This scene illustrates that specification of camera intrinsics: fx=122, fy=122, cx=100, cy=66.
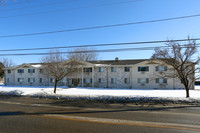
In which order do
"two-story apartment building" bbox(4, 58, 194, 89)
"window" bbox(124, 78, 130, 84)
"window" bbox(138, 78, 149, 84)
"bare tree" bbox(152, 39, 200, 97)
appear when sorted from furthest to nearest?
1. "window" bbox(124, 78, 130, 84)
2. "window" bbox(138, 78, 149, 84)
3. "two-story apartment building" bbox(4, 58, 194, 89)
4. "bare tree" bbox(152, 39, 200, 97)

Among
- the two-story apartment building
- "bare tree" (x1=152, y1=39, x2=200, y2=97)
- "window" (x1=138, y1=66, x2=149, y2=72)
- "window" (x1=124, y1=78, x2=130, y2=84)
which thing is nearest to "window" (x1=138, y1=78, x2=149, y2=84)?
the two-story apartment building

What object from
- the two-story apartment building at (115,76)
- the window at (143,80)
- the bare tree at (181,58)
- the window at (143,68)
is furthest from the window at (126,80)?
the bare tree at (181,58)

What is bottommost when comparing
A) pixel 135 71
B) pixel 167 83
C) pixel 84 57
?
pixel 167 83

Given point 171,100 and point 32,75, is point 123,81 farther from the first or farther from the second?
point 32,75

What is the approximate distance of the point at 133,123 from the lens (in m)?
5.16

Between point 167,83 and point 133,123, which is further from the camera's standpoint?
point 167,83

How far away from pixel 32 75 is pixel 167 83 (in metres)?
31.8

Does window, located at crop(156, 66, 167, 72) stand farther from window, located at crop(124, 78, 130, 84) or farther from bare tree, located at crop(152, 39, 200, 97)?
bare tree, located at crop(152, 39, 200, 97)

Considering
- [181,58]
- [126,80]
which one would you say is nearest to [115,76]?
[126,80]

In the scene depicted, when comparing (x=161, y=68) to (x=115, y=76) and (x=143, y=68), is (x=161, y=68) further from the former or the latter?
(x=115, y=76)

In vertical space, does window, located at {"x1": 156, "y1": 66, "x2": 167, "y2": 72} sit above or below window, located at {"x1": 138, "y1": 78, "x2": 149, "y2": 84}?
above

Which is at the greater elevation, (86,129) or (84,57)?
(84,57)

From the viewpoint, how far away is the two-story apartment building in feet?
79.6

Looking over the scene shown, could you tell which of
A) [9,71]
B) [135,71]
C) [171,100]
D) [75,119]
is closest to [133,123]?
[75,119]
